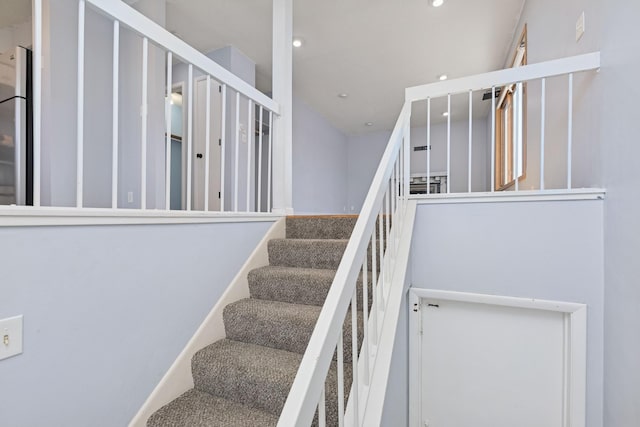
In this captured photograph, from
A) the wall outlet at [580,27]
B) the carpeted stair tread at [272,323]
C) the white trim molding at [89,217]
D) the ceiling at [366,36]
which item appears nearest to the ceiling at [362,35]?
the ceiling at [366,36]

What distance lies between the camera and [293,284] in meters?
1.74

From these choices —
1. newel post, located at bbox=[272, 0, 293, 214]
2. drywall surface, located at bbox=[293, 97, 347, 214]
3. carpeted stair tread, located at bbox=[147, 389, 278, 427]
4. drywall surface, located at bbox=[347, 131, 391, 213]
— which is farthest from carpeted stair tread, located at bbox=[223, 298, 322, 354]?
drywall surface, located at bbox=[347, 131, 391, 213]

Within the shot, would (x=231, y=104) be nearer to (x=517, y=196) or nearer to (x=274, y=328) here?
(x=274, y=328)

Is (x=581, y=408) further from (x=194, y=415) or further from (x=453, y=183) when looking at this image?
(x=453, y=183)

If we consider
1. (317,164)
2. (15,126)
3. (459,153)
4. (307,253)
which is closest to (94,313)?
(307,253)

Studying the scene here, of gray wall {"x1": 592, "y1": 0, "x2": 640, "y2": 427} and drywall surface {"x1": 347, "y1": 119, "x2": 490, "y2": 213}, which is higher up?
drywall surface {"x1": 347, "y1": 119, "x2": 490, "y2": 213}

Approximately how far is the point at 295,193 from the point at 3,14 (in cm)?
372

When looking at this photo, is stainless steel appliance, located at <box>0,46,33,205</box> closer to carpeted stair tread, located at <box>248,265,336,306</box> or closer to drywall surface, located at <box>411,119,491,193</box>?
carpeted stair tread, located at <box>248,265,336,306</box>

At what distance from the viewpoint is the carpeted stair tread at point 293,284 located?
5.49 ft

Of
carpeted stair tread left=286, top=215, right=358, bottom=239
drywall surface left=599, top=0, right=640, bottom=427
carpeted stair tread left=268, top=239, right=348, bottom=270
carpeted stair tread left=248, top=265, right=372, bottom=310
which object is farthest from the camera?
carpeted stair tread left=286, top=215, right=358, bottom=239

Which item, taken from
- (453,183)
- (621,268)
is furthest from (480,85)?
(453,183)

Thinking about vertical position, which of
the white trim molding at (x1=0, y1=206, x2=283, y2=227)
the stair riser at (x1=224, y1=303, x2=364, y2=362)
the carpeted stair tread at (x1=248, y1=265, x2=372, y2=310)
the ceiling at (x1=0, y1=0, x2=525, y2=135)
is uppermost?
the ceiling at (x1=0, y1=0, x2=525, y2=135)

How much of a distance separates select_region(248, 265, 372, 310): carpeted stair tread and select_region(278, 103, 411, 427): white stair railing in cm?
22

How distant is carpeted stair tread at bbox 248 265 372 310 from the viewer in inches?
65.9
